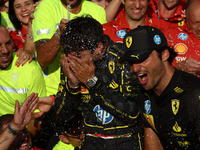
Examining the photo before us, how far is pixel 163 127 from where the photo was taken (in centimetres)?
330

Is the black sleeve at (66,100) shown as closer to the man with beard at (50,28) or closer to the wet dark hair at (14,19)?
the man with beard at (50,28)

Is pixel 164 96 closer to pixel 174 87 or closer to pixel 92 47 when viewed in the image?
pixel 174 87

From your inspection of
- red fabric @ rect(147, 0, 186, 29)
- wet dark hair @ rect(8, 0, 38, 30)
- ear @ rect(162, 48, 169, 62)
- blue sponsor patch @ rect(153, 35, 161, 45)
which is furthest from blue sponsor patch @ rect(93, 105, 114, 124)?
wet dark hair @ rect(8, 0, 38, 30)

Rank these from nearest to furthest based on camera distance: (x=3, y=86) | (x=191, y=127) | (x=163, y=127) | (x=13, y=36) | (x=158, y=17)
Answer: (x=191, y=127)
(x=163, y=127)
(x=3, y=86)
(x=158, y=17)
(x=13, y=36)

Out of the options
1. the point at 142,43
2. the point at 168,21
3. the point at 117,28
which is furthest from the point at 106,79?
the point at 168,21

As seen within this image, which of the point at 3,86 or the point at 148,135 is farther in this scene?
the point at 3,86

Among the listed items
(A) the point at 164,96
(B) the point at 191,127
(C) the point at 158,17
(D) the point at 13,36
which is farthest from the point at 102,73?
(D) the point at 13,36

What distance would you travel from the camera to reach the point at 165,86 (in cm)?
321

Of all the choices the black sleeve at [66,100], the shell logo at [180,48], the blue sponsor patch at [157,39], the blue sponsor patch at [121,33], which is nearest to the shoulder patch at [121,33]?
Answer: the blue sponsor patch at [121,33]

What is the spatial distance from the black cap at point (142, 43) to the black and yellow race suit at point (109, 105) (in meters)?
0.40

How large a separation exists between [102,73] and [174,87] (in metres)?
0.90

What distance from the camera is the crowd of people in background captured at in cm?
317

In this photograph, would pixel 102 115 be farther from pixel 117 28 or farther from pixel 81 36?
pixel 117 28

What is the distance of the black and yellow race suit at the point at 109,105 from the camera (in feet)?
11.2
